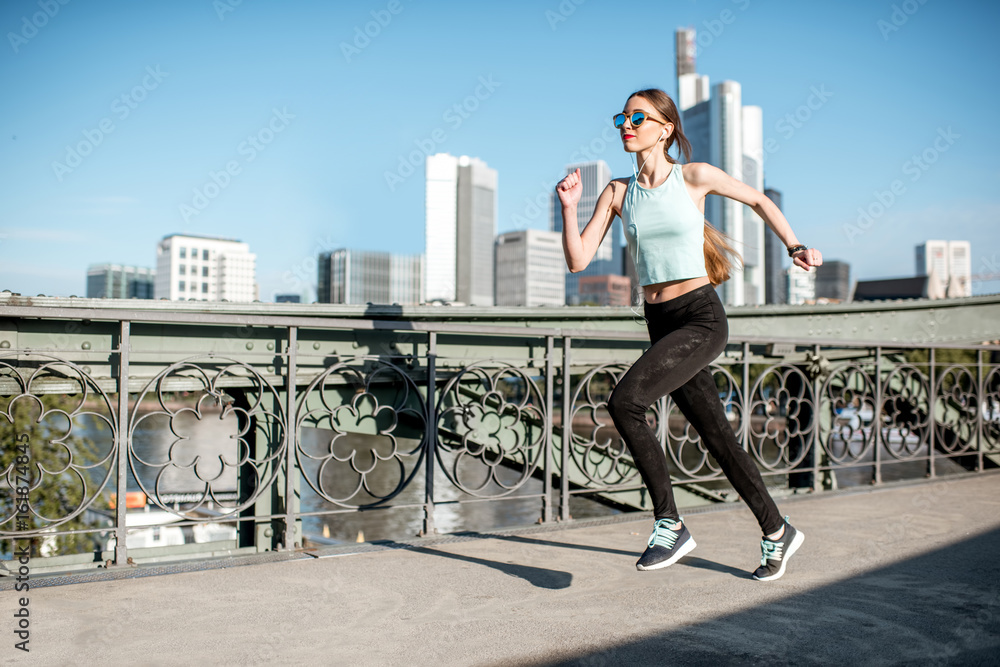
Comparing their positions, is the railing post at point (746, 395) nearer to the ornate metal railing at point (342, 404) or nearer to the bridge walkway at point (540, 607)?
the ornate metal railing at point (342, 404)

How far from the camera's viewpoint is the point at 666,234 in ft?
9.48

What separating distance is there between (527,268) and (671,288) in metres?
181

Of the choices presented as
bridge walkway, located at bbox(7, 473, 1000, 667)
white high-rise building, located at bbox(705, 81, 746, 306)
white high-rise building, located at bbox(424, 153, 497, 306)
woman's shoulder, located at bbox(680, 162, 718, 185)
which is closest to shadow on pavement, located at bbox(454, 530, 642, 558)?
bridge walkway, located at bbox(7, 473, 1000, 667)

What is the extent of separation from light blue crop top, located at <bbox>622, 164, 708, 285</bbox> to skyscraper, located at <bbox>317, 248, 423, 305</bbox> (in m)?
165

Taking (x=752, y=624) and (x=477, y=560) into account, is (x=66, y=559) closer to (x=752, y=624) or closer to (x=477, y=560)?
(x=477, y=560)

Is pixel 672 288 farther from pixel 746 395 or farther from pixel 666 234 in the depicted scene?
pixel 746 395

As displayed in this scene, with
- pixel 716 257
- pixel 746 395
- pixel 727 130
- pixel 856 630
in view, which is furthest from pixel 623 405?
pixel 727 130

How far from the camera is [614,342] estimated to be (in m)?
5.94

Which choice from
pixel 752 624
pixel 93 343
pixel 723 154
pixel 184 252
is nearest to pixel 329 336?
pixel 93 343

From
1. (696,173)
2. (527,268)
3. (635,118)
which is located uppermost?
(527,268)

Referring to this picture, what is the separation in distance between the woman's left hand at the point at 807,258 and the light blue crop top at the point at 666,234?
1.10 ft

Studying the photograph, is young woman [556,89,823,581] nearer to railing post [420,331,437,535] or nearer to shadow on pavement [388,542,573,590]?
shadow on pavement [388,542,573,590]

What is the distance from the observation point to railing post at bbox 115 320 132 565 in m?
3.13

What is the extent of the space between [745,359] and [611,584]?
2.47 m
